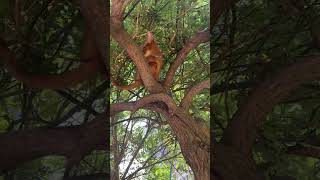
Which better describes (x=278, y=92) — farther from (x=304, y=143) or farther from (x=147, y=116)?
(x=147, y=116)

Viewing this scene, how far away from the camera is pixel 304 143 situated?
1.53 metres

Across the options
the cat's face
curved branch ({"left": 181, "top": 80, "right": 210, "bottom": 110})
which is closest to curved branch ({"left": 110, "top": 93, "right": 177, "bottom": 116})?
curved branch ({"left": 181, "top": 80, "right": 210, "bottom": 110})

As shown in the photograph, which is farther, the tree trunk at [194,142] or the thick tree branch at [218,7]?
the tree trunk at [194,142]

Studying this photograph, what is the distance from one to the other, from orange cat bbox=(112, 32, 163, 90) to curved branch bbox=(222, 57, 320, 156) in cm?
50

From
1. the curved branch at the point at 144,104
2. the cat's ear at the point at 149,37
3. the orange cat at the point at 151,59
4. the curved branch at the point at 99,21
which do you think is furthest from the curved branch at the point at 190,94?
the curved branch at the point at 99,21

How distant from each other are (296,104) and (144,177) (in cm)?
83

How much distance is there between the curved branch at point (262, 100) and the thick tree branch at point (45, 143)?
0.52m

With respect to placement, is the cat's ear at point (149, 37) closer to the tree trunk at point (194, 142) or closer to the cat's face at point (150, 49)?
the cat's face at point (150, 49)

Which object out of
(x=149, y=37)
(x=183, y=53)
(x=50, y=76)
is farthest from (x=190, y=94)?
(x=50, y=76)

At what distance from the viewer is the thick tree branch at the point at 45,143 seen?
155 cm

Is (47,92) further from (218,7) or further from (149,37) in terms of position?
(218,7)

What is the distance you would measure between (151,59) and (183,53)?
0.15m

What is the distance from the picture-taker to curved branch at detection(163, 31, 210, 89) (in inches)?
76.8

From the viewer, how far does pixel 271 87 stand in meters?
1.54
